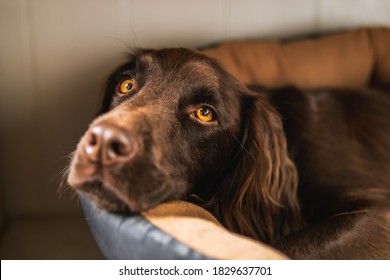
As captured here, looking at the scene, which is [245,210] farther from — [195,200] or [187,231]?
[187,231]

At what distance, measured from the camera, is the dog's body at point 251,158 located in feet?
4.15

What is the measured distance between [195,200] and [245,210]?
225mm

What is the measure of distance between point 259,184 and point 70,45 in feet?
3.72

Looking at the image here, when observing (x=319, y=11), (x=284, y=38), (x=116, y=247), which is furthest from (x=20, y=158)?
(x=319, y=11)

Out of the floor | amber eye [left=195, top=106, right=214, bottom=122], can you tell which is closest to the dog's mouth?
amber eye [left=195, top=106, right=214, bottom=122]

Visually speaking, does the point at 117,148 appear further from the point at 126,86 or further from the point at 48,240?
the point at 48,240

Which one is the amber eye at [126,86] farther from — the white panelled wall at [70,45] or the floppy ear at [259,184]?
the white panelled wall at [70,45]

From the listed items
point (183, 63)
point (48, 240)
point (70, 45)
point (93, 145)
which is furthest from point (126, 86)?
point (48, 240)

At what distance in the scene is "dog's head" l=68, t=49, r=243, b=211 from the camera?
1148 millimetres

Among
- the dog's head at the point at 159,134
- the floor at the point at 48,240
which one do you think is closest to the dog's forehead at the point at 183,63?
the dog's head at the point at 159,134

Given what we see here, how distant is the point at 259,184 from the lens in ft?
5.52

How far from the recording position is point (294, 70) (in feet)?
7.22

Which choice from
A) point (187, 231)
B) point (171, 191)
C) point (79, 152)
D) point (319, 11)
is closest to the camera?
point (187, 231)

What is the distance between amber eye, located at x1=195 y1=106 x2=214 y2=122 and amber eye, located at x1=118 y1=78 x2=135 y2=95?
0.86ft
